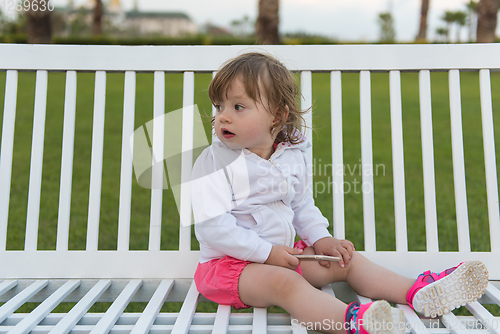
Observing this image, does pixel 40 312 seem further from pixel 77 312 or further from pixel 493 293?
pixel 493 293

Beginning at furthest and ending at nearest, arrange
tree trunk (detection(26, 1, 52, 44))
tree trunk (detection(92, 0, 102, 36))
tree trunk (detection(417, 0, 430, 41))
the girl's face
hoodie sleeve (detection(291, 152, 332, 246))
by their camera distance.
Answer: tree trunk (detection(92, 0, 102, 36)) < tree trunk (detection(417, 0, 430, 41)) < tree trunk (detection(26, 1, 52, 44)) < hoodie sleeve (detection(291, 152, 332, 246)) < the girl's face

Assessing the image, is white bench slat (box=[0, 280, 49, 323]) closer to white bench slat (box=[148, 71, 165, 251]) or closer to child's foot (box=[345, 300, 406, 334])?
white bench slat (box=[148, 71, 165, 251])

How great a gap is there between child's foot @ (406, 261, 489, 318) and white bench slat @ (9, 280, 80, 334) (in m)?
1.09

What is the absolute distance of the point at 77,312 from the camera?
1252 mm

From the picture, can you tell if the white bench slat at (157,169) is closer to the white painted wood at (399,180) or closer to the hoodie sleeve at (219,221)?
the hoodie sleeve at (219,221)

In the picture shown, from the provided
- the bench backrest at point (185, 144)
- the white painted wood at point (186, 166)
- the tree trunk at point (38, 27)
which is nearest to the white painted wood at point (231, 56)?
the bench backrest at point (185, 144)

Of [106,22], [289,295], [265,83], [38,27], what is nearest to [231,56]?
[265,83]

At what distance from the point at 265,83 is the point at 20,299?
106cm

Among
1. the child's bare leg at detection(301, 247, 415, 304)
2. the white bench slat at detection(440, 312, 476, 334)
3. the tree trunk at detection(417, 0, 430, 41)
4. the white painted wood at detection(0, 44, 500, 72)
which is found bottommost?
the white bench slat at detection(440, 312, 476, 334)

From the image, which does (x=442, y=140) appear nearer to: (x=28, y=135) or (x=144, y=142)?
(x=144, y=142)

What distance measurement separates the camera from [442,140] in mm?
4906

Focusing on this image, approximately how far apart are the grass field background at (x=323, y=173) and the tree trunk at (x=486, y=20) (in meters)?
1.86

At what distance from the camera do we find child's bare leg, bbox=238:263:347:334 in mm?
1196

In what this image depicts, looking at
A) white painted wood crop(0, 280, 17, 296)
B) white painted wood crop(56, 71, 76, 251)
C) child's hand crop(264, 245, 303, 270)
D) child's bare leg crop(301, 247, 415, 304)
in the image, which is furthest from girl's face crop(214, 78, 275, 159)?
white painted wood crop(0, 280, 17, 296)
